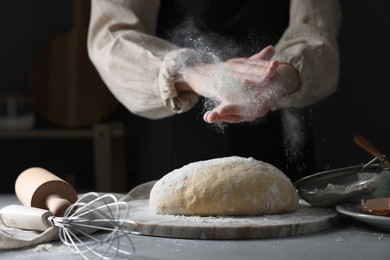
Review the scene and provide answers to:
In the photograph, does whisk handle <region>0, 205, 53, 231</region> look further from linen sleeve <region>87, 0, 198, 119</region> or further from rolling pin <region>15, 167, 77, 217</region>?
linen sleeve <region>87, 0, 198, 119</region>

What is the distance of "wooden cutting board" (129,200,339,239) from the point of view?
745 millimetres

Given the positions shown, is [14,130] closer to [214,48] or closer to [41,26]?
[41,26]

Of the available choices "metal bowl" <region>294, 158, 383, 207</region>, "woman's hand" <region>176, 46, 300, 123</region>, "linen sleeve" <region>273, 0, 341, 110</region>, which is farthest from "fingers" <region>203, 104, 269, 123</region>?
"linen sleeve" <region>273, 0, 341, 110</region>

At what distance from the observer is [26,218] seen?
76cm

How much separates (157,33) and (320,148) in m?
0.65

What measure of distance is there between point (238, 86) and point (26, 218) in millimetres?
324

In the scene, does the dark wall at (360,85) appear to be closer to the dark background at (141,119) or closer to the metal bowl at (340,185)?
the dark background at (141,119)

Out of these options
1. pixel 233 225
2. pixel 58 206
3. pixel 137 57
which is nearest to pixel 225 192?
pixel 233 225

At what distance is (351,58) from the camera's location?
6.23 feet

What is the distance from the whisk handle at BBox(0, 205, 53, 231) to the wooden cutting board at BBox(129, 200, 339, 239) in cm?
10

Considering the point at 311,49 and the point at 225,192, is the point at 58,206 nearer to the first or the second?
the point at 225,192

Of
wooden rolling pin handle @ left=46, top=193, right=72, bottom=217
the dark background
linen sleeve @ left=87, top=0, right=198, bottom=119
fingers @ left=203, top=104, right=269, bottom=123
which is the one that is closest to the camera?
wooden rolling pin handle @ left=46, top=193, right=72, bottom=217

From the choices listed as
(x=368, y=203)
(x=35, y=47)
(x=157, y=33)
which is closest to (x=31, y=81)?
(x=35, y=47)

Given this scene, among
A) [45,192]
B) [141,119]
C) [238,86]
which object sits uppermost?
[238,86]
